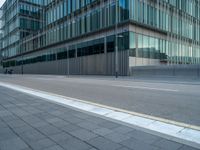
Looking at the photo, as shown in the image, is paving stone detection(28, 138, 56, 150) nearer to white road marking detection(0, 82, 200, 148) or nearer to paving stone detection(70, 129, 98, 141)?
paving stone detection(70, 129, 98, 141)

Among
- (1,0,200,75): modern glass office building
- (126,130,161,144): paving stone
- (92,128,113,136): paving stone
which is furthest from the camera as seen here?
(1,0,200,75): modern glass office building

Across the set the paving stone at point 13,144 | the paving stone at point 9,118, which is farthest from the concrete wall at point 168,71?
the paving stone at point 13,144

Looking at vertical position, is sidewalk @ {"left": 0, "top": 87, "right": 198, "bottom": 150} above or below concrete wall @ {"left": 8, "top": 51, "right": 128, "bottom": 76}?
below

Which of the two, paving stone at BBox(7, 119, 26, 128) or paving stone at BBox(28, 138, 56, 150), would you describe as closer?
paving stone at BBox(28, 138, 56, 150)

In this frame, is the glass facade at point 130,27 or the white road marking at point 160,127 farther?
the glass facade at point 130,27

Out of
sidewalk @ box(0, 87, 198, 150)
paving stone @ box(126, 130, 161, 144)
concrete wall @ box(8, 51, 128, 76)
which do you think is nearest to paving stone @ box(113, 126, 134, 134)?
sidewalk @ box(0, 87, 198, 150)

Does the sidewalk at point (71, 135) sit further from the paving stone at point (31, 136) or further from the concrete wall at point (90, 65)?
the concrete wall at point (90, 65)

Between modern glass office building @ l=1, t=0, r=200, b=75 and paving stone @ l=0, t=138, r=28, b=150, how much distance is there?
25.3 meters

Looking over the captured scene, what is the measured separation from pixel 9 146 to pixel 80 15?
40.3 metres

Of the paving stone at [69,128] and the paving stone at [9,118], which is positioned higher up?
the paving stone at [9,118]

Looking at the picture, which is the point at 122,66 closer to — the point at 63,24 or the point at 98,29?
the point at 98,29

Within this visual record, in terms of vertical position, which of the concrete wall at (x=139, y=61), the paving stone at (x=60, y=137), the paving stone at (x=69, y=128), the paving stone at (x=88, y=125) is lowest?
the paving stone at (x=60, y=137)

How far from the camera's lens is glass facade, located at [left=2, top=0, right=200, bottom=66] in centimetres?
3188

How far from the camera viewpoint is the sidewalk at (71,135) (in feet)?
11.4
